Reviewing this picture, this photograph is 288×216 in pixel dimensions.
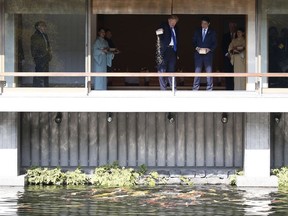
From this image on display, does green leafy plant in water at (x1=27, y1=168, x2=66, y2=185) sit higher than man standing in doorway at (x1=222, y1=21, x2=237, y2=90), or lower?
lower

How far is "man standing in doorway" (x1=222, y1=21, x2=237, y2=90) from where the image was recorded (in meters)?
26.5

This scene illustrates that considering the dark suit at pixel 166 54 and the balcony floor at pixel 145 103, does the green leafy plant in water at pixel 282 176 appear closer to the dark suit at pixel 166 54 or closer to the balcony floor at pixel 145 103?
the balcony floor at pixel 145 103

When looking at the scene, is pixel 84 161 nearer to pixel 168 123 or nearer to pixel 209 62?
pixel 168 123

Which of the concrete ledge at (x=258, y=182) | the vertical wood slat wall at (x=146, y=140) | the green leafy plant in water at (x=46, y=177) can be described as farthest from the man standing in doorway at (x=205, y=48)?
the green leafy plant in water at (x=46, y=177)

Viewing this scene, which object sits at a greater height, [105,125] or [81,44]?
[81,44]

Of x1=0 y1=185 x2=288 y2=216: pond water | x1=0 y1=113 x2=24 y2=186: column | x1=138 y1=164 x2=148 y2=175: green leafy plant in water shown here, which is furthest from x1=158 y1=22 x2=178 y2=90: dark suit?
x1=0 y1=113 x2=24 y2=186: column

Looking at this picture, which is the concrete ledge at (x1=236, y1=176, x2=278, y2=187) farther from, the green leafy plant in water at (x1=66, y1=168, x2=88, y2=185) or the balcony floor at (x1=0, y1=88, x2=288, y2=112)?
the green leafy plant in water at (x1=66, y1=168, x2=88, y2=185)

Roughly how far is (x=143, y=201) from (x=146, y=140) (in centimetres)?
382

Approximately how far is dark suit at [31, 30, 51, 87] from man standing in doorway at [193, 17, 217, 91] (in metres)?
3.69

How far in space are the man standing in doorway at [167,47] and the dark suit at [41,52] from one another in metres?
2.81

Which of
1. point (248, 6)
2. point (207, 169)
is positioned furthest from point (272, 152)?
point (248, 6)

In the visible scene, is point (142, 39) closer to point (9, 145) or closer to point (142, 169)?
point (142, 169)

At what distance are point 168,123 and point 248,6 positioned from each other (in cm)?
353

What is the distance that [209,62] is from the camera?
26.1 m
